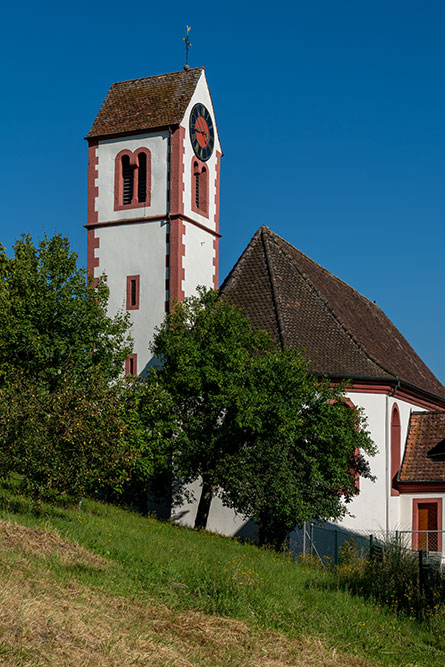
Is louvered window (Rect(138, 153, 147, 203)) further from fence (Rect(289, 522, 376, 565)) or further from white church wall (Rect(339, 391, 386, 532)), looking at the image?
fence (Rect(289, 522, 376, 565))

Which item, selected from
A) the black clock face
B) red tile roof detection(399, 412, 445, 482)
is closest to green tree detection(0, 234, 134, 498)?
the black clock face

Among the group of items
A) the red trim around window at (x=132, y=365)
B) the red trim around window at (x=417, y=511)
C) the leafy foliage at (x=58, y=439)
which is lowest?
the red trim around window at (x=417, y=511)

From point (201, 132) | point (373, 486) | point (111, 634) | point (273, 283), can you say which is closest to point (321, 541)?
point (373, 486)

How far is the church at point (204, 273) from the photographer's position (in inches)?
1089

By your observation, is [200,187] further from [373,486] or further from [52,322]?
[373,486]

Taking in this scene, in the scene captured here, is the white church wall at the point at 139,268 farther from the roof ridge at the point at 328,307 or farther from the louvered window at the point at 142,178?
the roof ridge at the point at 328,307

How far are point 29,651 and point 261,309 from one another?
20.6 metres

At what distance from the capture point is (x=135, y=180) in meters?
30.3

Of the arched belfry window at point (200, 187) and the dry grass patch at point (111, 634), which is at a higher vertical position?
Answer: the arched belfry window at point (200, 187)

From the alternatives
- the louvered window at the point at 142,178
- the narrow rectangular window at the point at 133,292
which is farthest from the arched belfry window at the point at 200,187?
the narrow rectangular window at the point at 133,292

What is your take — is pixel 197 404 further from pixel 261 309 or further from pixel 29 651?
pixel 29 651

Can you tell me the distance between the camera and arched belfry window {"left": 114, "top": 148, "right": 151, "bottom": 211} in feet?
98.3

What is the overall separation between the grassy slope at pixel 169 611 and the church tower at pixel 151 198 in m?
12.7

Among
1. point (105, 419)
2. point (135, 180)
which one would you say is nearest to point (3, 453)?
point (105, 419)
